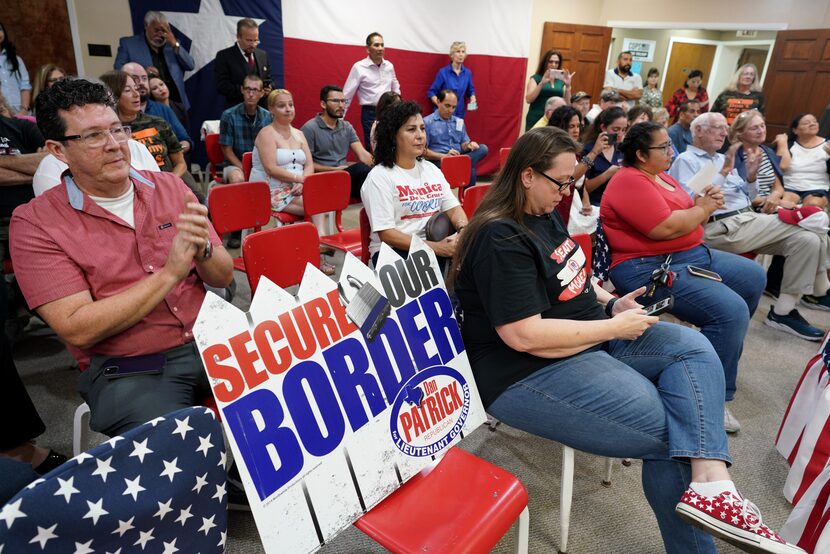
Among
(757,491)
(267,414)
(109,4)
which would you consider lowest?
(757,491)

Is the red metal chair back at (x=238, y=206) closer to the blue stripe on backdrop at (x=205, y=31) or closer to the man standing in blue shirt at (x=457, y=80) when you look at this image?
the blue stripe on backdrop at (x=205, y=31)

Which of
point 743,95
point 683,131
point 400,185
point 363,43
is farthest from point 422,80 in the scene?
point 400,185

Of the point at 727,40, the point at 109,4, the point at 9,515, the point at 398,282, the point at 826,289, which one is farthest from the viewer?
the point at 727,40

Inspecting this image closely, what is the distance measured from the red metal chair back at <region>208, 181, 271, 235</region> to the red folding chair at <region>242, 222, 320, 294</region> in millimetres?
756

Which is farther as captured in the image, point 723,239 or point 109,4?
point 109,4

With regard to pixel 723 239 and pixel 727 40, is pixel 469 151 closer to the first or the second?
pixel 723 239

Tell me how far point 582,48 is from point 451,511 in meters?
8.01

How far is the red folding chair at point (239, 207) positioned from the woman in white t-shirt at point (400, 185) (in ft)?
2.15

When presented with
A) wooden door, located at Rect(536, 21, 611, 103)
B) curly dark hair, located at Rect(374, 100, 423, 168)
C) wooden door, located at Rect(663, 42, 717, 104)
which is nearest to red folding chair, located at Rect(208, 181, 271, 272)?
curly dark hair, located at Rect(374, 100, 423, 168)

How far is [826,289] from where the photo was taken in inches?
141

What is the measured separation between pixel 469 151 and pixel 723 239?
256 centimetres

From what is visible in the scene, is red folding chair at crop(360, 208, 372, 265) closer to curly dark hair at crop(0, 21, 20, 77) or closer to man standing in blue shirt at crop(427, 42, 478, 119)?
curly dark hair at crop(0, 21, 20, 77)

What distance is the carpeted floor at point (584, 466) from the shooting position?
1649 mm

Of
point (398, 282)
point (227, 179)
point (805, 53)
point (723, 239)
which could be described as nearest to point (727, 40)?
point (805, 53)
